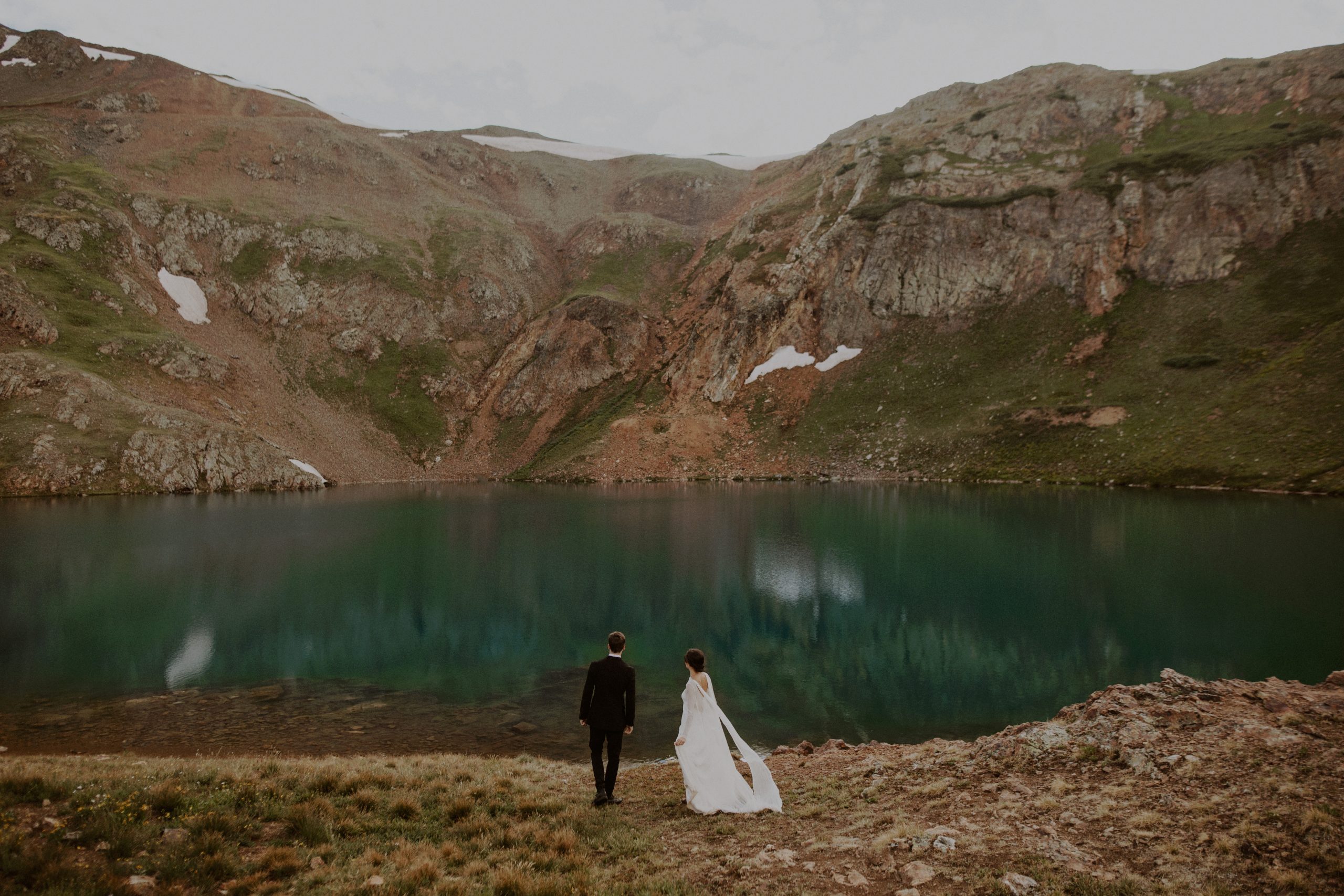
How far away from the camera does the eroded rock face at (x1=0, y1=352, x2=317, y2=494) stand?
6334 cm

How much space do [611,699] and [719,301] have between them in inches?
4133

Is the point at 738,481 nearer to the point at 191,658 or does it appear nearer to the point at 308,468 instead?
the point at 308,468

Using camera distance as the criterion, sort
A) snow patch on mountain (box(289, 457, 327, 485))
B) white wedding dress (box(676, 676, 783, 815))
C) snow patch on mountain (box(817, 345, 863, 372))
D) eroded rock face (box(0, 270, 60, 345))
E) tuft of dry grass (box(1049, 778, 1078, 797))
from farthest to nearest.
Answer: snow patch on mountain (box(817, 345, 863, 372)) < snow patch on mountain (box(289, 457, 327, 485)) < eroded rock face (box(0, 270, 60, 345)) < white wedding dress (box(676, 676, 783, 815)) < tuft of dry grass (box(1049, 778, 1078, 797))

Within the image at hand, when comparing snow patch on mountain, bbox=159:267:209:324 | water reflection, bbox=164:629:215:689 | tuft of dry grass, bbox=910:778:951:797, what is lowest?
water reflection, bbox=164:629:215:689

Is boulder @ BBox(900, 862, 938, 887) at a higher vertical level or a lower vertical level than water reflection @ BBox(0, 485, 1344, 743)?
higher

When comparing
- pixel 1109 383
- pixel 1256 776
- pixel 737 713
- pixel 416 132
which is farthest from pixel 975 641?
pixel 416 132

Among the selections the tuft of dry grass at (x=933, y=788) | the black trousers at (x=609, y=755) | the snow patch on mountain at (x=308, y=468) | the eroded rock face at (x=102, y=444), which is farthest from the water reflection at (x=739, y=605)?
the snow patch on mountain at (x=308, y=468)

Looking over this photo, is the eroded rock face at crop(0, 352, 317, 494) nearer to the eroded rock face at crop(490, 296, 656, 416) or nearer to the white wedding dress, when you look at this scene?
the eroded rock face at crop(490, 296, 656, 416)

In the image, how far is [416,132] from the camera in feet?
556

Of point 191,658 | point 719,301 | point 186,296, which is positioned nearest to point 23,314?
point 186,296

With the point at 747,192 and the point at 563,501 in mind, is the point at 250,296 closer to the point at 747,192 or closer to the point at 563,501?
the point at 563,501

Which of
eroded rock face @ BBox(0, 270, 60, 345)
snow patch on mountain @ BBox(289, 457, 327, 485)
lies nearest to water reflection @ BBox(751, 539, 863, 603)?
snow patch on mountain @ BBox(289, 457, 327, 485)

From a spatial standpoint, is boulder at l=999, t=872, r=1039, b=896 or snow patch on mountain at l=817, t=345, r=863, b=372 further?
snow patch on mountain at l=817, t=345, r=863, b=372

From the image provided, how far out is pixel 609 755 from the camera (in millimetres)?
10242
